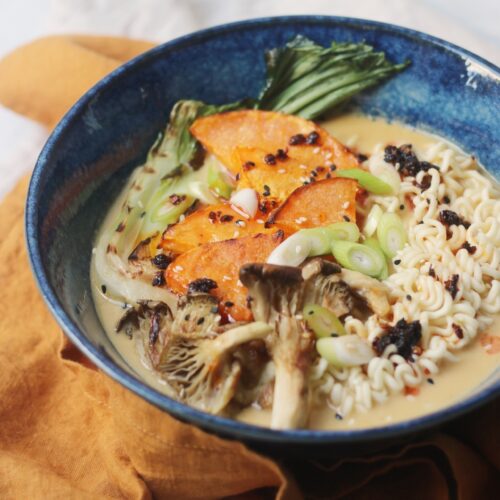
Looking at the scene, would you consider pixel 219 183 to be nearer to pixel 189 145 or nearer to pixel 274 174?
pixel 274 174

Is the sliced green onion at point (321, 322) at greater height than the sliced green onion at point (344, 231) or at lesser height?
lesser

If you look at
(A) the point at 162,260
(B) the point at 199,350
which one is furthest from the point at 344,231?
(B) the point at 199,350

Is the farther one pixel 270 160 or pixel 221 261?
pixel 270 160

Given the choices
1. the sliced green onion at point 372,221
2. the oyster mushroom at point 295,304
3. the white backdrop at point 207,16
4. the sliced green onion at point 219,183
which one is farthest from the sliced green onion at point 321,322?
the white backdrop at point 207,16

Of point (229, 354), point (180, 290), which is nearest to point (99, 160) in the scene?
point (180, 290)

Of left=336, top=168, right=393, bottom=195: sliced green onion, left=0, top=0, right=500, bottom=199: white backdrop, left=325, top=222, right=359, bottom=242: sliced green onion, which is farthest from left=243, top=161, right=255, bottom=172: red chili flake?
left=0, top=0, right=500, bottom=199: white backdrop

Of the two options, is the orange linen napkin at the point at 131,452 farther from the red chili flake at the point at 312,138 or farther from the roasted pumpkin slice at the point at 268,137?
the red chili flake at the point at 312,138
